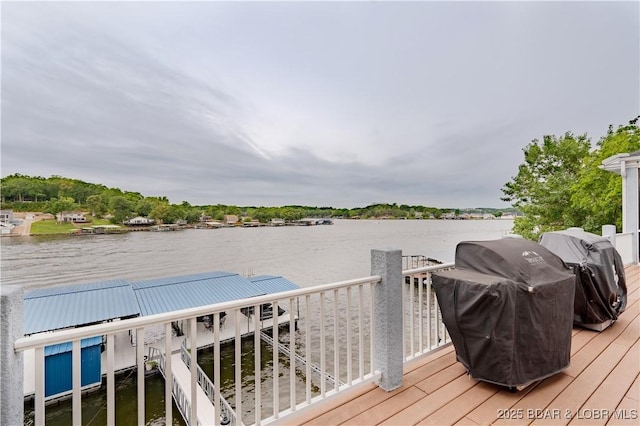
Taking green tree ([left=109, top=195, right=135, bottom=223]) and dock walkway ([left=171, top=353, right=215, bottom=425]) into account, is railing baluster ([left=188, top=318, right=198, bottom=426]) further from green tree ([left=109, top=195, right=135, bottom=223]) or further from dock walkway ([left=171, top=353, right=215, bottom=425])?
green tree ([left=109, top=195, right=135, bottom=223])

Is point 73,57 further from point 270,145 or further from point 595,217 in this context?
point 595,217

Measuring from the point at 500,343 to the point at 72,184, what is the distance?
4086cm

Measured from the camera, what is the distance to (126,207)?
36.3 meters

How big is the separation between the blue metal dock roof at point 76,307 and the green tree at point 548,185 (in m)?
19.6

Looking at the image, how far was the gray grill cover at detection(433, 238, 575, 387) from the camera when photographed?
187cm

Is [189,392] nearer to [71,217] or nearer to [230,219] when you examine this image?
[71,217]

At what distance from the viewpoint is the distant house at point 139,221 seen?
130ft

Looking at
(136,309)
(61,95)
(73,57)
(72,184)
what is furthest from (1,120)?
(136,309)

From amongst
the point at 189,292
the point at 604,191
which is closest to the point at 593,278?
the point at 189,292

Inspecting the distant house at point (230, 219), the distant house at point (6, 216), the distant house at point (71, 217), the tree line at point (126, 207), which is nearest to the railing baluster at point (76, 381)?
the tree line at point (126, 207)

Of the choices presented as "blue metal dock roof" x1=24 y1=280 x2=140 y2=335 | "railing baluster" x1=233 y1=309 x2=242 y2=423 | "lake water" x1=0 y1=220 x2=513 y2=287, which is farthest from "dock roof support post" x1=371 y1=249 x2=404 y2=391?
"lake water" x1=0 y1=220 x2=513 y2=287

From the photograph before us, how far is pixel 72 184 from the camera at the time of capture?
30.1m

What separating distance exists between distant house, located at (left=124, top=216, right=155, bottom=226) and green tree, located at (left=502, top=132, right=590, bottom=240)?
46486mm

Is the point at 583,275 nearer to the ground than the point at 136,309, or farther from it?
farther from it
